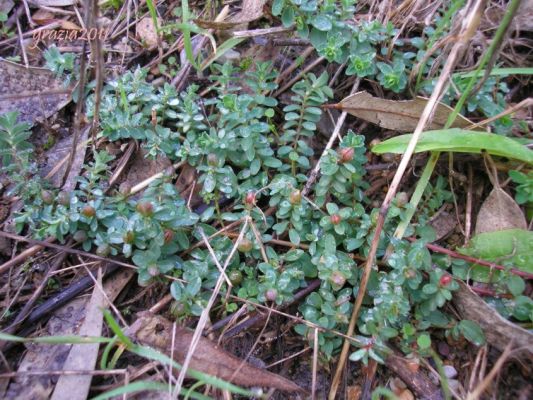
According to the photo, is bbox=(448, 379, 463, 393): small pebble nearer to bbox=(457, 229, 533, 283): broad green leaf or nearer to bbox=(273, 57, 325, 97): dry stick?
bbox=(457, 229, 533, 283): broad green leaf

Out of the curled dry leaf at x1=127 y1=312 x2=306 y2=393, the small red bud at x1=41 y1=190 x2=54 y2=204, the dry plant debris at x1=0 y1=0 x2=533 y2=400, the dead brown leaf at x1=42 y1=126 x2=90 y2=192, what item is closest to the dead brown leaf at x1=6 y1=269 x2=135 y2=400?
the dry plant debris at x1=0 y1=0 x2=533 y2=400

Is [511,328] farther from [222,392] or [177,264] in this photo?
[177,264]

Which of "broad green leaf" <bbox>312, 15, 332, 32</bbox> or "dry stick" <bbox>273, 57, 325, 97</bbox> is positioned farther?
"dry stick" <bbox>273, 57, 325, 97</bbox>

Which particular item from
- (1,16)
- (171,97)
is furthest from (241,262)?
(1,16)

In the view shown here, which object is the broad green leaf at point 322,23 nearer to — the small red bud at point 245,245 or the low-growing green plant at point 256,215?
the low-growing green plant at point 256,215

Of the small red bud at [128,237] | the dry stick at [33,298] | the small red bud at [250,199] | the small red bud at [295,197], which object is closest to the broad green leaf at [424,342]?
the small red bud at [295,197]
